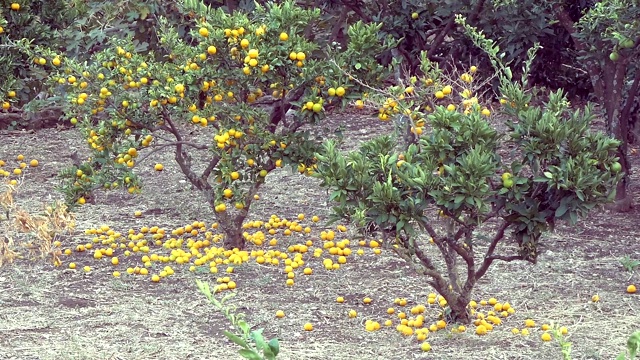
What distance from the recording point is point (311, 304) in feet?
16.2

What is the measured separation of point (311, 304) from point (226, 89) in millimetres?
1322

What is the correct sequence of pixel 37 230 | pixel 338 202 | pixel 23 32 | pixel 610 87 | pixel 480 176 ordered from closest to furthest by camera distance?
pixel 480 176
pixel 338 202
pixel 37 230
pixel 610 87
pixel 23 32

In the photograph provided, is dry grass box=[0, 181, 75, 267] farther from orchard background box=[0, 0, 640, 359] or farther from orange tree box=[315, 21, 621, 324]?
orange tree box=[315, 21, 621, 324]

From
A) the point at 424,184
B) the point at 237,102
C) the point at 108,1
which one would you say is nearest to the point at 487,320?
the point at 424,184

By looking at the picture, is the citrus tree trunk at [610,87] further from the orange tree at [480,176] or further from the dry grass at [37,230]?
the dry grass at [37,230]

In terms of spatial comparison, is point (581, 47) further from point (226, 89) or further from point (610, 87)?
point (226, 89)

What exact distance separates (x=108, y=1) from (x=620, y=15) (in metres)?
4.56

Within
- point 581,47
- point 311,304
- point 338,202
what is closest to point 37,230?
point 311,304

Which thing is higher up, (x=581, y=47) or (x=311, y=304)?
(x=581, y=47)

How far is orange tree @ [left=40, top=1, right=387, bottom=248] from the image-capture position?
4996mm

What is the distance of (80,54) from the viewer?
8.65 m

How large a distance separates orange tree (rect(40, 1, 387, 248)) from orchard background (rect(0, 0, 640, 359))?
0.6 inches

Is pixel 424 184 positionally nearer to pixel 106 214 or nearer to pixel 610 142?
pixel 610 142

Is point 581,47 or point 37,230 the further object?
point 581,47
